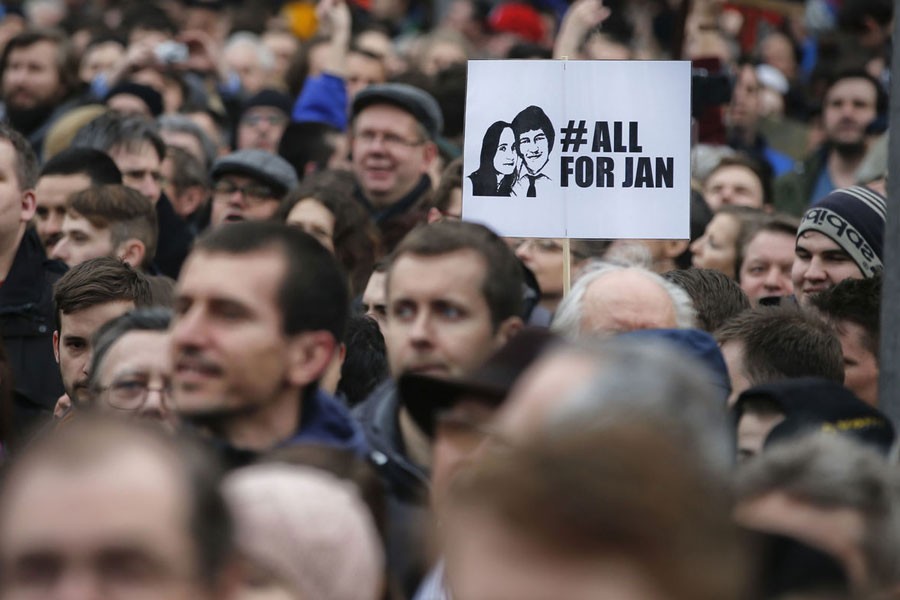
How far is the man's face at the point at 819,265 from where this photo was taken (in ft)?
23.0

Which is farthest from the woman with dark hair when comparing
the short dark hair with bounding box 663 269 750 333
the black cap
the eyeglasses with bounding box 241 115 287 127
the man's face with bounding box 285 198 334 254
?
the eyeglasses with bounding box 241 115 287 127

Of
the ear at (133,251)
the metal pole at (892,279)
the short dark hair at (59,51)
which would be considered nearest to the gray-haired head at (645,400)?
the metal pole at (892,279)

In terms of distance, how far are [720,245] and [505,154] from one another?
225cm

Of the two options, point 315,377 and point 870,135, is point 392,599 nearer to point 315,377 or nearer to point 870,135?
point 315,377

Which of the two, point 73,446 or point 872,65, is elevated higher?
point 872,65

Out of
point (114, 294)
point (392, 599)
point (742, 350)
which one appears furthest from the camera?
point (114, 294)

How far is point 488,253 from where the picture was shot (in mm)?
4711

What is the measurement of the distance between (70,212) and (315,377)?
12.7 ft

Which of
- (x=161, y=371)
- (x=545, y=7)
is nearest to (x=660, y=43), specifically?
(x=545, y=7)

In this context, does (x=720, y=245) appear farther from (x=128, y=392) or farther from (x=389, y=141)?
(x=128, y=392)

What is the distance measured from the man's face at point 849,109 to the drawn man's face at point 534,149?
16.5 ft

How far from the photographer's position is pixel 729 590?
2066 millimetres


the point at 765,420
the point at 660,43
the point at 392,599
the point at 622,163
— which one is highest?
the point at 660,43

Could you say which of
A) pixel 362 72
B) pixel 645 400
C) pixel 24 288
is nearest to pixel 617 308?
pixel 24 288
